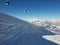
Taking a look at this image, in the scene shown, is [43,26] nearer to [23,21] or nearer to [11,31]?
[23,21]

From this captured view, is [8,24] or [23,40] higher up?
[8,24]

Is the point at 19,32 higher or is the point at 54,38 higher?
the point at 19,32

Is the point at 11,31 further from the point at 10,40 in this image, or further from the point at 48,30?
the point at 48,30

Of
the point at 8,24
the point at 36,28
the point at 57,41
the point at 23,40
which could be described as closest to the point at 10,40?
the point at 23,40

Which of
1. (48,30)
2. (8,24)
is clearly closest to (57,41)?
(48,30)

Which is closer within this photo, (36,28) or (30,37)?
(30,37)

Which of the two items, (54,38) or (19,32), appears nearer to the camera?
(54,38)

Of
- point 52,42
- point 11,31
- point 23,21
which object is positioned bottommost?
point 52,42
